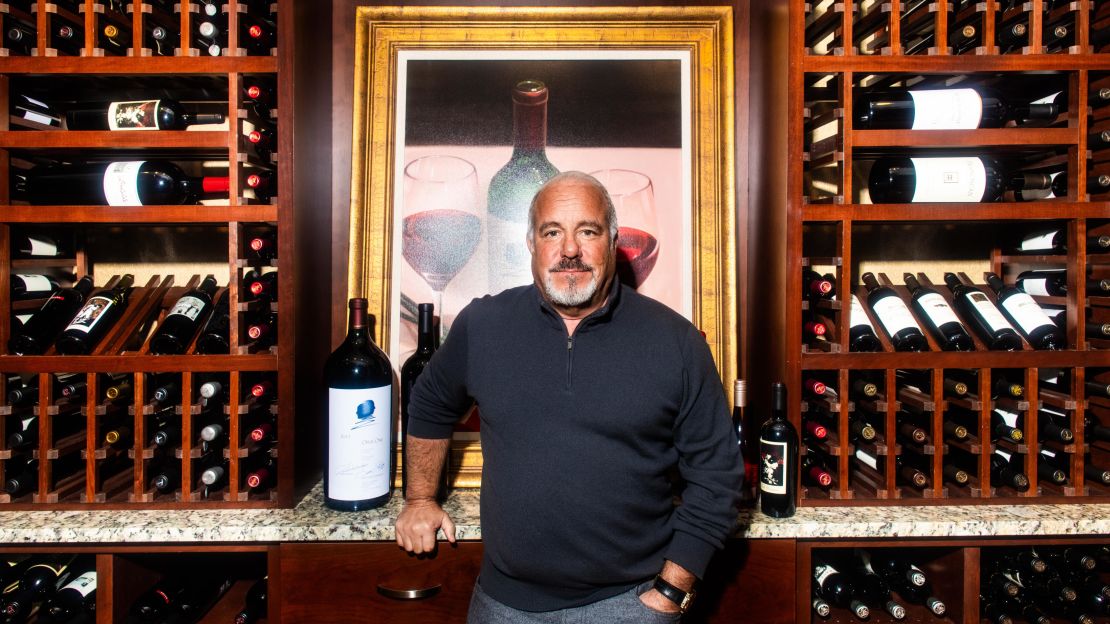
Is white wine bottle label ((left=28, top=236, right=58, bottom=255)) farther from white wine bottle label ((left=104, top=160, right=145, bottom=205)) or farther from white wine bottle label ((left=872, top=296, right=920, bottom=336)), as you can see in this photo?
white wine bottle label ((left=872, top=296, right=920, bottom=336))

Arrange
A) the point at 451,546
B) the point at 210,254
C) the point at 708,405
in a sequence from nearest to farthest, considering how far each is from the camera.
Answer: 1. the point at 708,405
2. the point at 451,546
3. the point at 210,254

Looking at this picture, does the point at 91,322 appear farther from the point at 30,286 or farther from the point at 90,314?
the point at 30,286

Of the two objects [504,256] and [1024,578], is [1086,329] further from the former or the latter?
[504,256]

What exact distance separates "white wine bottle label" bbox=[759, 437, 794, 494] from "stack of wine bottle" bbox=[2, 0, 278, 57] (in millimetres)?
1595

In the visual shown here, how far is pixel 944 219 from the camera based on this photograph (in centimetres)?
154

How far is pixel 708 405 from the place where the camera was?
1.35m

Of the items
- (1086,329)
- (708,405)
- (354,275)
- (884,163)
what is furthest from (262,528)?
(1086,329)

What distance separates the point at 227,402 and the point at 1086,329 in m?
2.25

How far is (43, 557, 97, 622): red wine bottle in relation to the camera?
1514mm

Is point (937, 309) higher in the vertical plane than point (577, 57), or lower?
lower

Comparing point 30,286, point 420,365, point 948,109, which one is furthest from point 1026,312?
point 30,286

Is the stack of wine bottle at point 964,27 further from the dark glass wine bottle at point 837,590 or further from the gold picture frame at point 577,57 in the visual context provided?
the dark glass wine bottle at point 837,590

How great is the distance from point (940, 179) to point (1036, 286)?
49 centimetres

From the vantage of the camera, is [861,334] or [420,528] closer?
[420,528]
